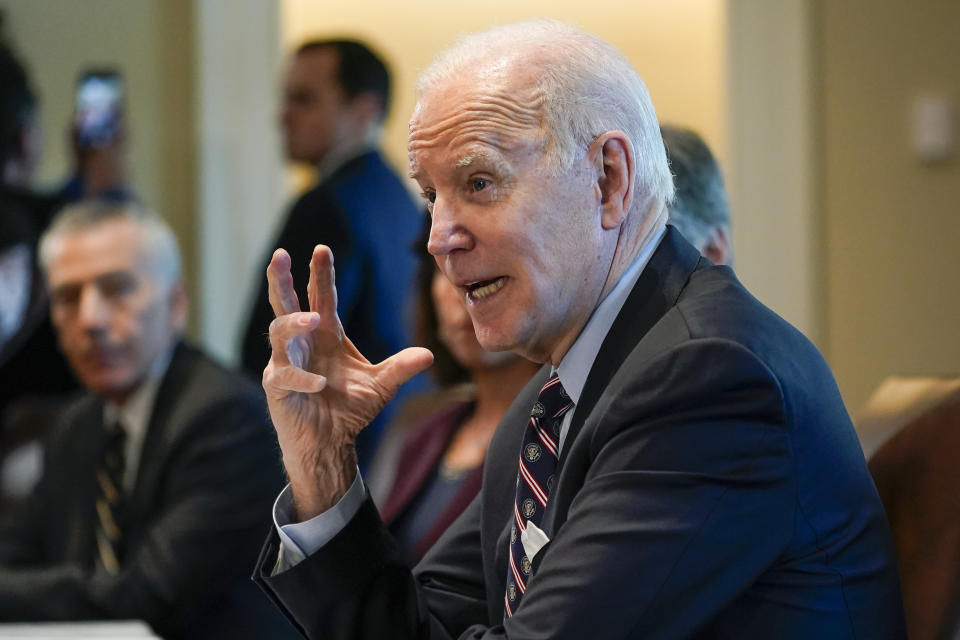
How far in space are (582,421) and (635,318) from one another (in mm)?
108

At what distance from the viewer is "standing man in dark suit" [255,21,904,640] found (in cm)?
111

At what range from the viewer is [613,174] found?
128 centimetres

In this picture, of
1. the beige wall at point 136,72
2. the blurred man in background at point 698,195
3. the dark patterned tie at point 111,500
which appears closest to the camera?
the blurred man in background at point 698,195

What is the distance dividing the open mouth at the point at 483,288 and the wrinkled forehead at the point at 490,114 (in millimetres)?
126

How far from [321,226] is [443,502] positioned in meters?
1.28

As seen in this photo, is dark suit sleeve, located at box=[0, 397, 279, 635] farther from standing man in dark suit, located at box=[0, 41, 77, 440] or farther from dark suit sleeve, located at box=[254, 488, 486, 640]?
standing man in dark suit, located at box=[0, 41, 77, 440]

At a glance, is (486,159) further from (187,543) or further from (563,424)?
(187,543)

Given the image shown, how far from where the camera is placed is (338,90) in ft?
12.6

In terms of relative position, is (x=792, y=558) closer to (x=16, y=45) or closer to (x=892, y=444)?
(x=892, y=444)

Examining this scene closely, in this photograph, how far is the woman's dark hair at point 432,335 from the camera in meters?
2.69

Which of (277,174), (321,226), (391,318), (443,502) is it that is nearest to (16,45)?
(277,174)

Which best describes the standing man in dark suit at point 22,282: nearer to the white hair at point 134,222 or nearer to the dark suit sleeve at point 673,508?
the white hair at point 134,222

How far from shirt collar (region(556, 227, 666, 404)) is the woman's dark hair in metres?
1.36

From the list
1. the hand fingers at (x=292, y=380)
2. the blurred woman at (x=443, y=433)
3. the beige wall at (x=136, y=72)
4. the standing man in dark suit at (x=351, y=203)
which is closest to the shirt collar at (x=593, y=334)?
the hand fingers at (x=292, y=380)
